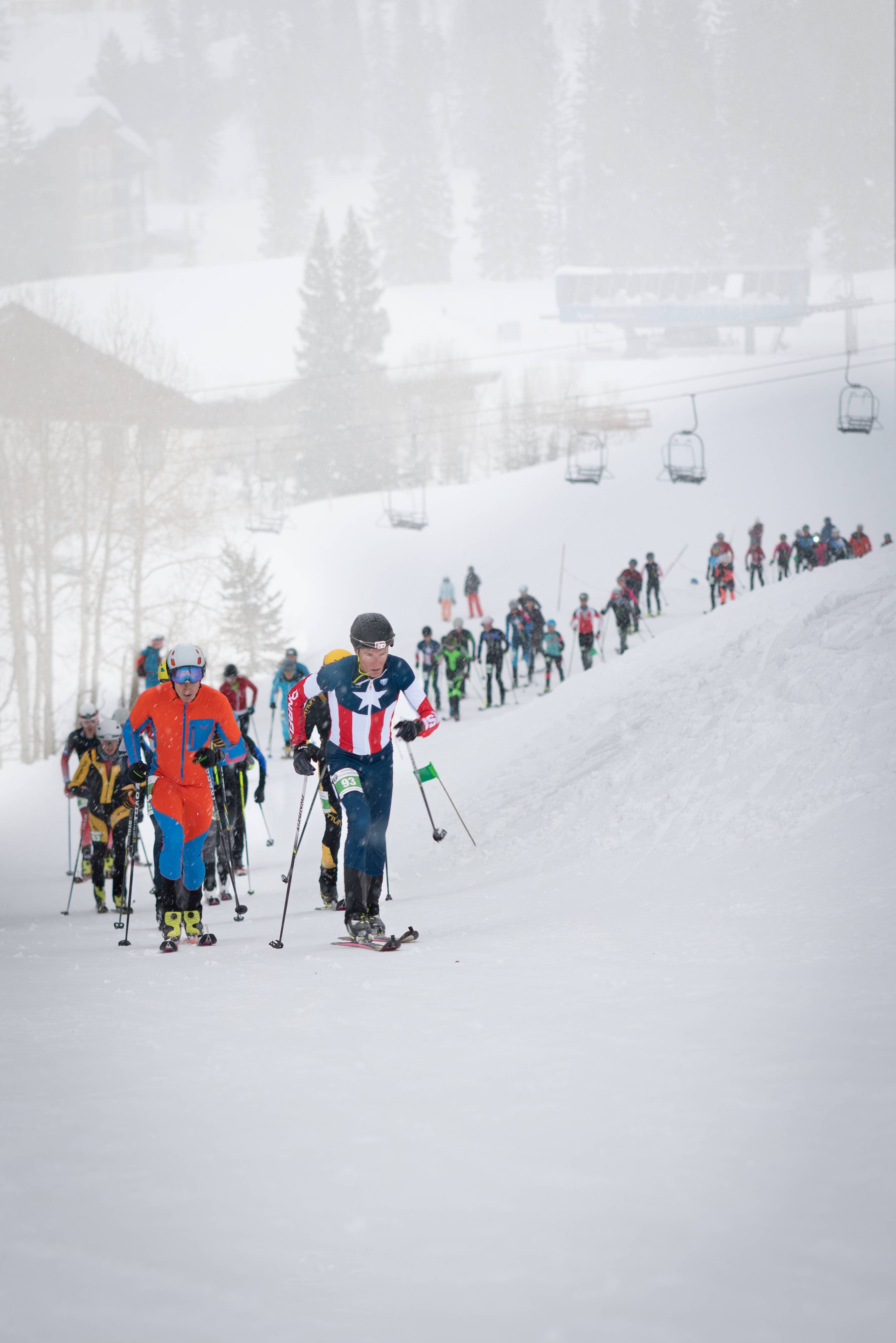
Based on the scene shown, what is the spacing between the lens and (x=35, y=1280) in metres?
2.75

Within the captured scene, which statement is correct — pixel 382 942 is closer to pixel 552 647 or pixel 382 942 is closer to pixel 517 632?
pixel 552 647

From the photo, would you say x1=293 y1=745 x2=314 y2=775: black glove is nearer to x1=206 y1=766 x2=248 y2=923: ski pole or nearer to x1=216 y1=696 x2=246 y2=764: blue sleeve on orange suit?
x1=216 y1=696 x2=246 y2=764: blue sleeve on orange suit

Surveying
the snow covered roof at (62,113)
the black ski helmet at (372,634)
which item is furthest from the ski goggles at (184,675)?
the snow covered roof at (62,113)

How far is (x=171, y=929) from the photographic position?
22.6 feet

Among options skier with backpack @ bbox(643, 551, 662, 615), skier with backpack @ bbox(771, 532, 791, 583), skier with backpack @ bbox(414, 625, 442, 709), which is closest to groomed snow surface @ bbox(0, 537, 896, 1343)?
skier with backpack @ bbox(414, 625, 442, 709)

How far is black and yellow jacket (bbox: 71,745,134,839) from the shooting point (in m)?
9.98

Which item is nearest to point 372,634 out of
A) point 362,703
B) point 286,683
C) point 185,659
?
point 362,703

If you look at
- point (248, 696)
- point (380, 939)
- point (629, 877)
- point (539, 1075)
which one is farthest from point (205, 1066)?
point (248, 696)

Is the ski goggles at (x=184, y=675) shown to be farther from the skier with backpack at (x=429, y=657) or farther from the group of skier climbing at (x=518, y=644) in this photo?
the skier with backpack at (x=429, y=657)

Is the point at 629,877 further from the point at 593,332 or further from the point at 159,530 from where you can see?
the point at 593,332

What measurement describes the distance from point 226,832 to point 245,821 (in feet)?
6.72

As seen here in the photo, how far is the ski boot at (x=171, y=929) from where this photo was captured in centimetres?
679

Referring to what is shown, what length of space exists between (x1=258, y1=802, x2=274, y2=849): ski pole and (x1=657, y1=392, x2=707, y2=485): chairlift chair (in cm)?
1968

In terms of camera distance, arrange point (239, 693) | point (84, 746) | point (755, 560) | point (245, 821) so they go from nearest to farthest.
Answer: point (84, 746), point (245, 821), point (239, 693), point (755, 560)
